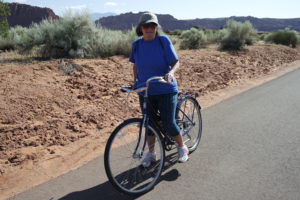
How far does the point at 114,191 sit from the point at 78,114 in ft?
10.1

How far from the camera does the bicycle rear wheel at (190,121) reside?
4852 millimetres

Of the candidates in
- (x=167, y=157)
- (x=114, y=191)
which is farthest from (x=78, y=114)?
(x=114, y=191)

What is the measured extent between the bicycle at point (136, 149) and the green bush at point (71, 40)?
272 inches

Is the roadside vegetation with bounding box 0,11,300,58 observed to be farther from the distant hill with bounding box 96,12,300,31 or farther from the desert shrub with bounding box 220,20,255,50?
the distant hill with bounding box 96,12,300,31

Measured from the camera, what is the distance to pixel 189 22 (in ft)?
407

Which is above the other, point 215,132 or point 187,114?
point 187,114

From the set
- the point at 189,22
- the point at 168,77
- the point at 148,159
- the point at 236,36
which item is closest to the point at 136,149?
the point at 148,159

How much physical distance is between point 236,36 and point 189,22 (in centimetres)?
10800

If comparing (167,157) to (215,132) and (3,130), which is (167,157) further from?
(3,130)

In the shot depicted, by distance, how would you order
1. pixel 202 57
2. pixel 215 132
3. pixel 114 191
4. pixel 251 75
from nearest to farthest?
1. pixel 114 191
2. pixel 215 132
3. pixel 251 75
4. pixel 202 57

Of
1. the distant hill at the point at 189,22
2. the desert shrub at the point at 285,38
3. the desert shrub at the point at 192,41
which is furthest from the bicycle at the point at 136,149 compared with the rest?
the distant hill at the point at 189,22

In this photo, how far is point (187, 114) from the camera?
16.6ft

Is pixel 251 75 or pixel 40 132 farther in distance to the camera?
pixel 251 75

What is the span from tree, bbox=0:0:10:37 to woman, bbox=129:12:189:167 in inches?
410
